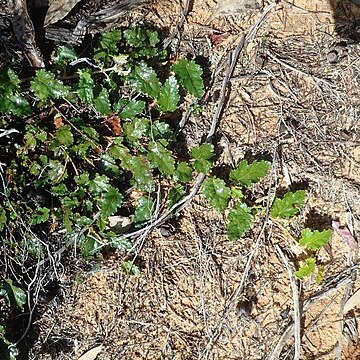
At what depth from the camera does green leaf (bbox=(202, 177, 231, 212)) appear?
2570 mm

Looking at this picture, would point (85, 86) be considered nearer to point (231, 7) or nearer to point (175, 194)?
point (175, 194)

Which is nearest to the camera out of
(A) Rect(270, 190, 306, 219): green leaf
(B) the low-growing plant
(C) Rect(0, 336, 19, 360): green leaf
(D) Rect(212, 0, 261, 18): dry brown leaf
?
(C) Rect(0, 336, 19, 360): green leaf

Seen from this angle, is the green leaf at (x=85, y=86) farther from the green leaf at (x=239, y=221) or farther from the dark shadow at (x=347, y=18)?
the dark shadow at (x=347, y=18)

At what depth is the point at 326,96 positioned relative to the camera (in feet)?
9.25

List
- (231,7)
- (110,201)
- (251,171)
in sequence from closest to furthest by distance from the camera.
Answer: (110,201) < (251,171) < (231,7)

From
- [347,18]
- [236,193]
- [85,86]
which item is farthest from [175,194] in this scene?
[347,18]

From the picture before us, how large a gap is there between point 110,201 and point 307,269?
0.86m

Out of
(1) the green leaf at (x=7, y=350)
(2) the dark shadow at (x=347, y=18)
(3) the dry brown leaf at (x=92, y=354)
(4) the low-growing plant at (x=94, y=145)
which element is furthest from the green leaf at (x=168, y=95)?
(1) the green leaf at (x=7, y=350)

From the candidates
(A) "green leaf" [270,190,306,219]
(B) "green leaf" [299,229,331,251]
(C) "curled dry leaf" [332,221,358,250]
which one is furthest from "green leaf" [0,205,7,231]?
(C) "curled dry leaf" [332,221,358,250]

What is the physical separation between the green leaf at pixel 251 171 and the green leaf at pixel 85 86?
2.24 feet

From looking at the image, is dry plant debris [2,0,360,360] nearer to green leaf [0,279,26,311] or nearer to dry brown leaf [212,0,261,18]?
dry brown leaf [212,0,261,18]

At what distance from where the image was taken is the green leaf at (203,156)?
8.47 feet

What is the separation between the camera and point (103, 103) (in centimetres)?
256

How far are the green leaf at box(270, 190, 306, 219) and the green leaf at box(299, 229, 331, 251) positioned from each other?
0.10 m
